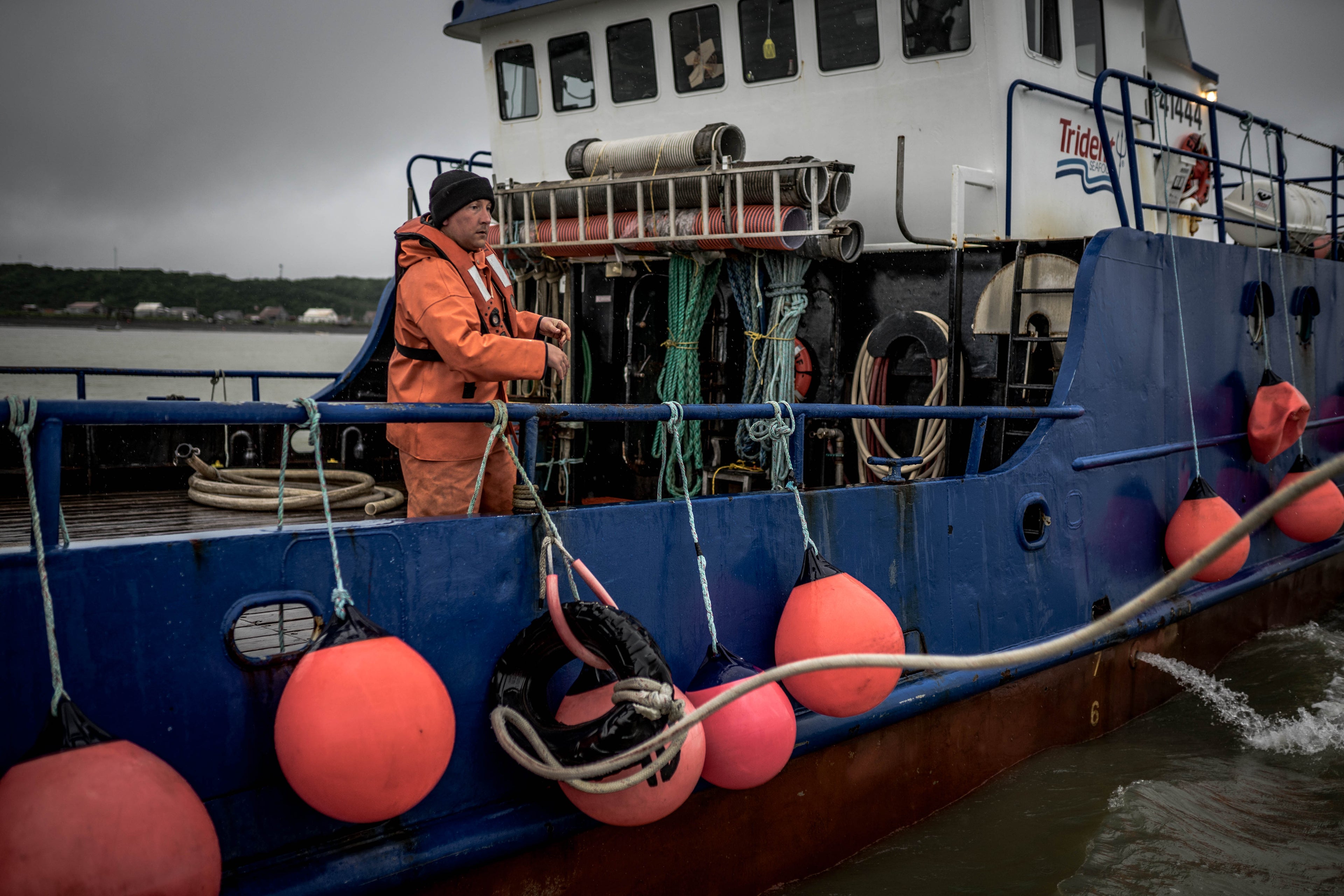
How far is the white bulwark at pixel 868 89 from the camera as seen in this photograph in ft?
19.4

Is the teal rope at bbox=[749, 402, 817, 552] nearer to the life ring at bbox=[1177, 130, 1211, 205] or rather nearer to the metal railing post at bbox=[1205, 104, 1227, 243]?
the metal railing post at bbox=[1205, 104, 1227, 243]

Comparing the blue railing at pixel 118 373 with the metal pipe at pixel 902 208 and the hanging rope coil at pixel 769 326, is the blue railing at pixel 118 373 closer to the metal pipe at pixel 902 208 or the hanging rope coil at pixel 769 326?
the hanging rope coil at pixel 769 326

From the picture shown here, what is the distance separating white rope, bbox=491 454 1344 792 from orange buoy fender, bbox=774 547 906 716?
0.27ft

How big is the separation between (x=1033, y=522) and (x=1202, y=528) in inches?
48.7

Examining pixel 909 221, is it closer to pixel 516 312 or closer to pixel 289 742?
pixel 516 312

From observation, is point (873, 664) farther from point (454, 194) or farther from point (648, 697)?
point (454, 194)

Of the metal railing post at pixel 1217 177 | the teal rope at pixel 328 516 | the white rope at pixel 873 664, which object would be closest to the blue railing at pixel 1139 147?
the metal railing post at pixel 1217 177

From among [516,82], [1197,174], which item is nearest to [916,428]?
[516,82]

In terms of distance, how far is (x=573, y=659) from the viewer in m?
3.16

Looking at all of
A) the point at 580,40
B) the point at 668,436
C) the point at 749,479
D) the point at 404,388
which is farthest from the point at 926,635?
the point at 580,40

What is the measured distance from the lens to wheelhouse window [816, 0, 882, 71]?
6039mm

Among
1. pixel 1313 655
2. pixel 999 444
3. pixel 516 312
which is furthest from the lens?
pixel 1313 655

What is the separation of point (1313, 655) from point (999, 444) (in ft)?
10.7

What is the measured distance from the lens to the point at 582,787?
8.80 ft
